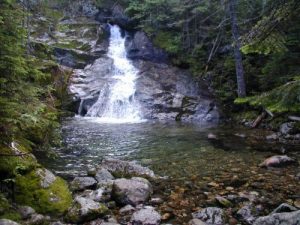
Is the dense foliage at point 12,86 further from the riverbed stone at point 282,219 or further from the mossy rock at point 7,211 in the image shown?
the riverbed stone at point 282,219

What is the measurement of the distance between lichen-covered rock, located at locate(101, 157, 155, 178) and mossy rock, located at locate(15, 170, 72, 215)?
228 cm

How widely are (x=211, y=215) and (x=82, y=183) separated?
3.22 meters

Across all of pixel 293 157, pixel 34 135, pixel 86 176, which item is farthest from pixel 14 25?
pixel 293 157

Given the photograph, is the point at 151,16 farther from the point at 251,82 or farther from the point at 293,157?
the point at 293,157

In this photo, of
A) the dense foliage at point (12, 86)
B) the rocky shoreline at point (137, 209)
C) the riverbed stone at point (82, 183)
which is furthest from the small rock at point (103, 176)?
the dense foliage at point (12, 86)

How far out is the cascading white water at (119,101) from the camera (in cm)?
2305

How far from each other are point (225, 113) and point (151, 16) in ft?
40.3

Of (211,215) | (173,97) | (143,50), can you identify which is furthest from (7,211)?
(143,50)

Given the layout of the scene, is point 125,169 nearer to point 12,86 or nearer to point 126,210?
point 126,210

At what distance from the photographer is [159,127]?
61.3 feet

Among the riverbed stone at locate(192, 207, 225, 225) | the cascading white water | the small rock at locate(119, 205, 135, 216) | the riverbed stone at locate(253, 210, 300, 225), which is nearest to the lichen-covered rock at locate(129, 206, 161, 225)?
the small rock at locate(119, 205, 135, 216)

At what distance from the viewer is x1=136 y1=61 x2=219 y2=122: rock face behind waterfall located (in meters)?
22.2

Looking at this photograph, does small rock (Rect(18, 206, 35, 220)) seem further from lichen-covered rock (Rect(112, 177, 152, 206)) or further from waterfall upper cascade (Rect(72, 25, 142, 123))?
waterfall upper cascade (Rect(72, 25, 142, 123))

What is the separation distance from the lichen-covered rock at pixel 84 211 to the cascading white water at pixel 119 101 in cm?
1431
